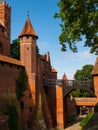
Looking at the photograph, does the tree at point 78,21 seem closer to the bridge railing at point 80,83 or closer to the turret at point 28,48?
the turret at point 28,48

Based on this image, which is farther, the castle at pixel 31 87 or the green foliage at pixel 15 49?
the green foliage at pixel 15 49


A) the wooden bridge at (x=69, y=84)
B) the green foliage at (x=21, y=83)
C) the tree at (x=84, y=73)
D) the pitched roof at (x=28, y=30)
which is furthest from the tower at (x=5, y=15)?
the tree at (x=84, y=73)

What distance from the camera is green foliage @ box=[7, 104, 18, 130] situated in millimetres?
27781

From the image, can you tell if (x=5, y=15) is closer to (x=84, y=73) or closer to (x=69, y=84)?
(x=69, y=84)

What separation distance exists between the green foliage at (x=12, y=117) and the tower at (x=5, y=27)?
1284 centimetres

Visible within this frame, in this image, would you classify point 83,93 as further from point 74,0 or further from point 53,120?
point 74,0

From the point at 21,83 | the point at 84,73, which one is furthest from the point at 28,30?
the point at 84,73

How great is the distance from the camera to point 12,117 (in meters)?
28.0

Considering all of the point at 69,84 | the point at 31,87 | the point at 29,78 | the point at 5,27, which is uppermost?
the point at 5,27

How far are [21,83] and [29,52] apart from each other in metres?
5.57

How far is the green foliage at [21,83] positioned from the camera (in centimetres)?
3146

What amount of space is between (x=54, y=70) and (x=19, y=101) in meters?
25.1

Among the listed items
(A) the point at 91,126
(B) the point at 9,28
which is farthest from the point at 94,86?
(A) the point at 91,126

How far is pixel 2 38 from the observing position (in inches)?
1547
